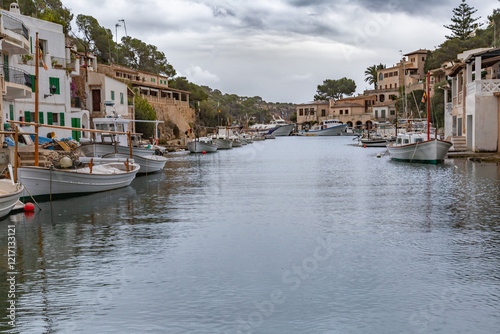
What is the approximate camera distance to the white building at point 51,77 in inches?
1624

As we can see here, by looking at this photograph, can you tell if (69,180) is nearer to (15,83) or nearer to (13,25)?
(15,83)

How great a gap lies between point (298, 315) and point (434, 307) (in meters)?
2.55

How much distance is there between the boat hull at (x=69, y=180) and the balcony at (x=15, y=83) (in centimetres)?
900

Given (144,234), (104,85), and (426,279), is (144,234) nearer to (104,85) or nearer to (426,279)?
(426,279)

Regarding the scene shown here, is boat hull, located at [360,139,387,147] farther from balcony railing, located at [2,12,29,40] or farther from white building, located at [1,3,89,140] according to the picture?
balcony railing, located at [2,12,29,40]

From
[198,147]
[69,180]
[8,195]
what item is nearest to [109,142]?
[69,180]

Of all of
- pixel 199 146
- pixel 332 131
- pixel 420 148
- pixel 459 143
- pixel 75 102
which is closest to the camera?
pixel 420 148

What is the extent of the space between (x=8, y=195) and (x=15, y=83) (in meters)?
17.6

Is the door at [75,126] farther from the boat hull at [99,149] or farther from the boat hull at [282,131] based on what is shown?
the boat hull at [282,131]

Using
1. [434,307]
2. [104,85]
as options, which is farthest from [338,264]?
[104,85]

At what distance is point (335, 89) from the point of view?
191 meters

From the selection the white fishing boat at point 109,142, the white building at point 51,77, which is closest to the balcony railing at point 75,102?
the white building at point 51,77

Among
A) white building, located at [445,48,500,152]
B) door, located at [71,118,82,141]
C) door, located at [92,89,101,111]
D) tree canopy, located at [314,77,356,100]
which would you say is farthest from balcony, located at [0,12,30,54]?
tree canopy, located at [314,77,356,100]

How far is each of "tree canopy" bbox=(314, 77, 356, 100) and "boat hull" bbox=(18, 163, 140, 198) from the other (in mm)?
165212
